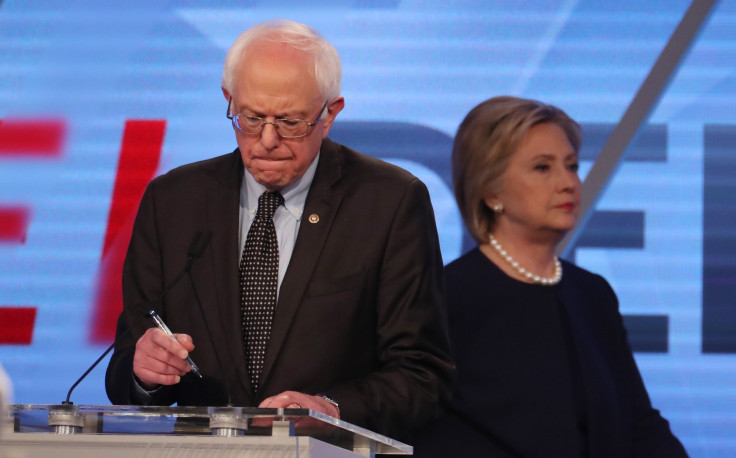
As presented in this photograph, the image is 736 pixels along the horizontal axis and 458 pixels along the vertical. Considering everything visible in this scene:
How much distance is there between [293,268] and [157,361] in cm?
41

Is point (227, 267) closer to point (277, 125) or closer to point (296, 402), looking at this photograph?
point (277, 125)

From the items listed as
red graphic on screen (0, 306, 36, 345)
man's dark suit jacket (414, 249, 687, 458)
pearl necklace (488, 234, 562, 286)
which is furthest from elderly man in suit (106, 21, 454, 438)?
red graphic on screen (0, 306, 36, 345)

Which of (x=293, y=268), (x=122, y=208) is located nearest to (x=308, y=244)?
(x=293, y=268)

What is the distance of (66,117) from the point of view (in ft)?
12.4

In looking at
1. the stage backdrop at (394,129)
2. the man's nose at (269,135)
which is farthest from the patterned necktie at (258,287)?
the stage backdrop at (394,129)

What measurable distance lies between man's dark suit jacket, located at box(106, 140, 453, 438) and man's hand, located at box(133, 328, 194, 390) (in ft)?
0.59

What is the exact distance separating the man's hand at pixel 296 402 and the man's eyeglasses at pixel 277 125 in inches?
23.4

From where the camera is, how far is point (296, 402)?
1771mm

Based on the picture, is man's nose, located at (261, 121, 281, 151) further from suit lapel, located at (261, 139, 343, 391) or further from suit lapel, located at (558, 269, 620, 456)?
suit lapel, located at (558, 269, 620, 456)

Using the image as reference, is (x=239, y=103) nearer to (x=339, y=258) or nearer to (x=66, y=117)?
(x=339, y=258)

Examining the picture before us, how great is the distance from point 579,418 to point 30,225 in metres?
2.02

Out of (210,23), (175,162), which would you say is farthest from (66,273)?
(210,23)

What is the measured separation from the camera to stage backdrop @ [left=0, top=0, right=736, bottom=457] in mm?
3631

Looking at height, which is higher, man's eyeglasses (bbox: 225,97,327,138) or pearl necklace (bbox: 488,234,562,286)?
man's eyeglasses (bbox: 225,97,327,138)
